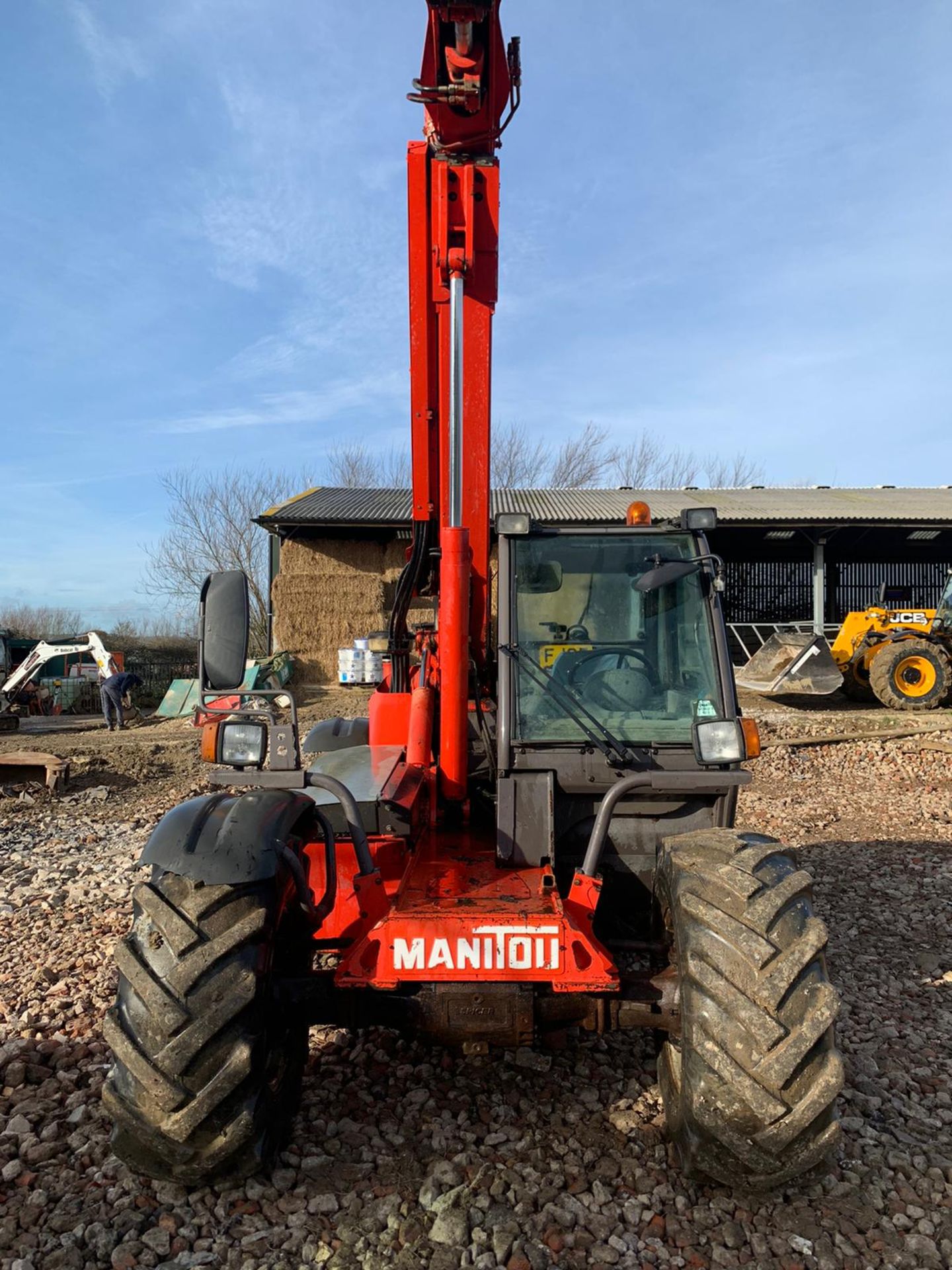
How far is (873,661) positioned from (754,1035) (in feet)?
47.8

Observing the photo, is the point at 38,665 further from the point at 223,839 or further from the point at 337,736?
the point at 223,839

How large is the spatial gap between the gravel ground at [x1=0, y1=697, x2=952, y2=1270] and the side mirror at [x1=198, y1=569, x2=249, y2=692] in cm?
170

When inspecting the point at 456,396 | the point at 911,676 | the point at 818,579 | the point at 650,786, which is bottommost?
the point at 911,676

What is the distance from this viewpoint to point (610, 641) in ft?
13.1

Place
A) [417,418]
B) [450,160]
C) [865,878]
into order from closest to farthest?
1. [450,160]
2. [417,418]
3. [865,878]

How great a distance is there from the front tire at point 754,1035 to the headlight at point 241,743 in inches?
68.2

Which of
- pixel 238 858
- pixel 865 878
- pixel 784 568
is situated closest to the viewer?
pixel 238 858

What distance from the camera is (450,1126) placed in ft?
10.8

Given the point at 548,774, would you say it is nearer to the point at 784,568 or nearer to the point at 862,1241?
→ the point at 862,1241

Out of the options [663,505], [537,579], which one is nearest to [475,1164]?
[537,579]

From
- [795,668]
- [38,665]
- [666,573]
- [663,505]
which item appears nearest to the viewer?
[666,573]

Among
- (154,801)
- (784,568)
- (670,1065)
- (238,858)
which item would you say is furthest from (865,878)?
(784,568)

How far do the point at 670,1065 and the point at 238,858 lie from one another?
1.63 meters

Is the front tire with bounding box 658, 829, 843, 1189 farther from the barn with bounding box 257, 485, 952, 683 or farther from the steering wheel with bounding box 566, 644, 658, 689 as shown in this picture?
the barn with bounding box 257, 485, 952, 683
